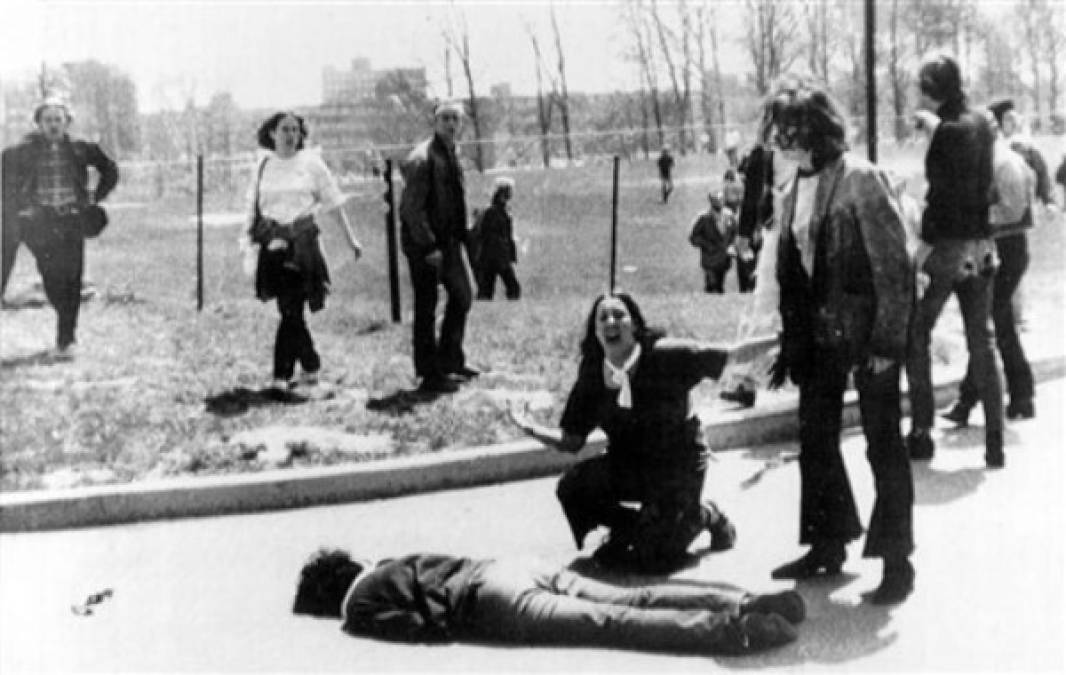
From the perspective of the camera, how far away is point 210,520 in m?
7.06

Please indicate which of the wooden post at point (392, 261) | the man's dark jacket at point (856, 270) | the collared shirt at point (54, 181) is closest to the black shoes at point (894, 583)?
the man's dark jacket at point (856, 270)

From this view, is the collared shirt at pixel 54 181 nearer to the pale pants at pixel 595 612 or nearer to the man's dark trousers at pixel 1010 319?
the man's dark trousers at pixel 1010 319

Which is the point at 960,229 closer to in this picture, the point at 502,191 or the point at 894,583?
the point at 894,583

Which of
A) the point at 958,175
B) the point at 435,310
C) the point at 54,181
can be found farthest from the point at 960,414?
the point at 54,181

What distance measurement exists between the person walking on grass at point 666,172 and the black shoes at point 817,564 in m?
23.9

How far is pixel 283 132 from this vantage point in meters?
9.29

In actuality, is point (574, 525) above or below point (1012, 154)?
below

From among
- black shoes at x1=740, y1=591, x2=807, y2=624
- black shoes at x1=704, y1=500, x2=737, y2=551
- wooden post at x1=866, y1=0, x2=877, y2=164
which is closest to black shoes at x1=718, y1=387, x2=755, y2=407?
wooden post at x1=866, y1=0, x2=877, y2=164

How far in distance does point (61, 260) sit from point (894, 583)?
7994mm

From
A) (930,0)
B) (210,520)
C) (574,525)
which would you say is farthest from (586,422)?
(930,0)

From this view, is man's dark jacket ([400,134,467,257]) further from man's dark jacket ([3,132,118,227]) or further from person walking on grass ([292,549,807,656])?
person walking on grass ([292,549,807,656])

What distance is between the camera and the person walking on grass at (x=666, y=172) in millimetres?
29156

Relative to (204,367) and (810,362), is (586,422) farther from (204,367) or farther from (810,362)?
(204,367)

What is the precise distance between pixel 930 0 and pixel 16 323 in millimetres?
35991
